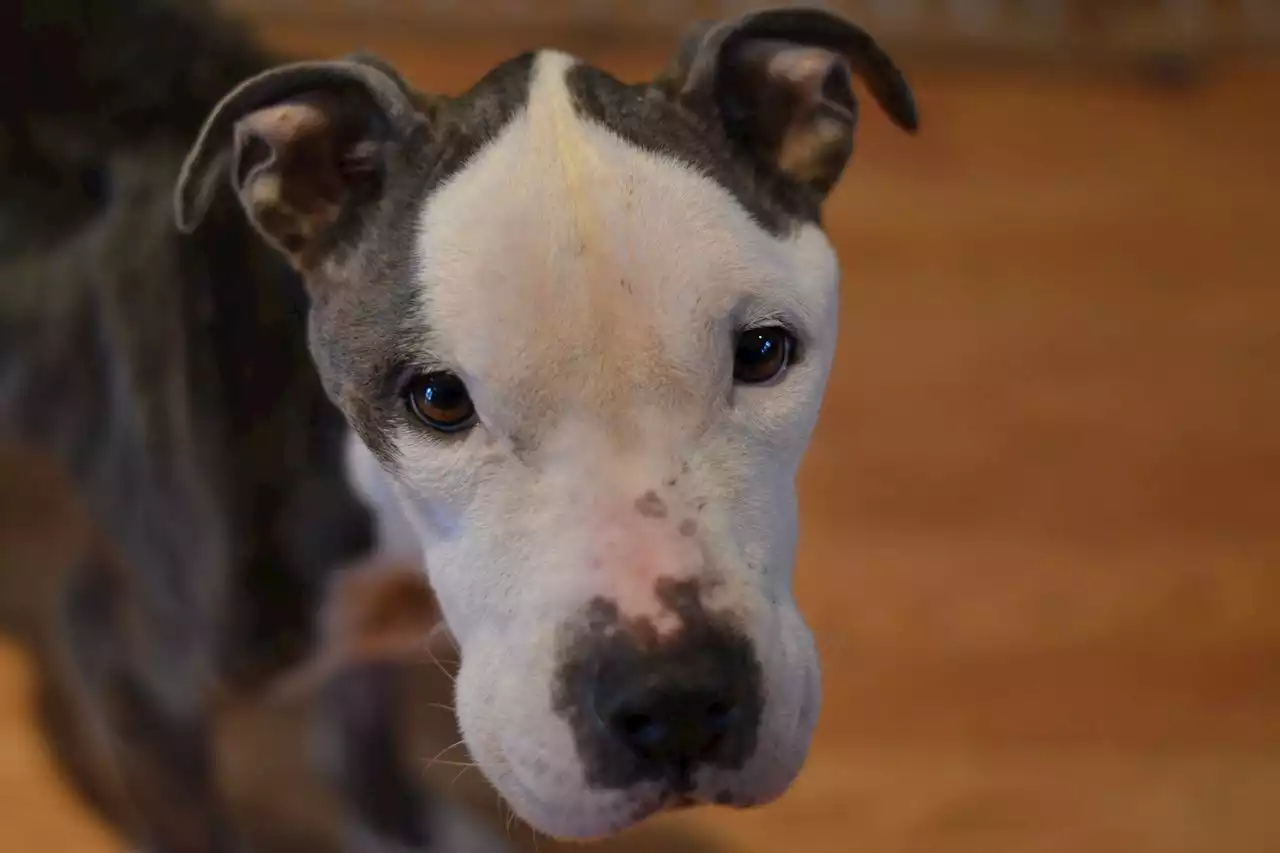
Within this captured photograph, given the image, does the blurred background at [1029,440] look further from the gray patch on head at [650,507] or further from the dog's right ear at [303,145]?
the dog's right ear at [303,145]

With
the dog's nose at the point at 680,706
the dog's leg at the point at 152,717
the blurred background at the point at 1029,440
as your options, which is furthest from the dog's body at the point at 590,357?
the blurred background at the point at 1029,440

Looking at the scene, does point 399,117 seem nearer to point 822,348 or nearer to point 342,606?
point 822,348

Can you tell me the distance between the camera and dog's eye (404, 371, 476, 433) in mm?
1087

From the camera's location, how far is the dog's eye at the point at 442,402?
1087 millimetres

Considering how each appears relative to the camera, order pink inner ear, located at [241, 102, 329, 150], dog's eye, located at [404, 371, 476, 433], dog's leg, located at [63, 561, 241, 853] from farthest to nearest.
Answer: dog's leg, located at [63, 561, 241, 853]
pink inner ear, located at [241, 102, 329, 150]
dog's eye, located at [404, 371, 476, 433]

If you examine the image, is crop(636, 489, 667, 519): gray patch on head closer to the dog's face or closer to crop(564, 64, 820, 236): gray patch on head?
the dog's face

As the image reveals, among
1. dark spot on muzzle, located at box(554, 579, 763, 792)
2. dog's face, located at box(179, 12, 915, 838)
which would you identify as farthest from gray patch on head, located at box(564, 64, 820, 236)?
dark spot on muzzle, located at box(554, 579, 763, 792)

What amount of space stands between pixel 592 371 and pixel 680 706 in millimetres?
270

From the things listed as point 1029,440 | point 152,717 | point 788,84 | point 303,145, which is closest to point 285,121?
point 303,145

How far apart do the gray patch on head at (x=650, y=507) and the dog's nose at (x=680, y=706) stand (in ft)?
0.36

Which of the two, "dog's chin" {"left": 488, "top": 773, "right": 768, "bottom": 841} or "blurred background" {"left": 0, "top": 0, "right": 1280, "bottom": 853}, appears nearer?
"dog's chin" {"left": 488, "top": 773, "right": 768, "bottom": 841}

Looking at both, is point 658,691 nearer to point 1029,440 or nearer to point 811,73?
point 811,73

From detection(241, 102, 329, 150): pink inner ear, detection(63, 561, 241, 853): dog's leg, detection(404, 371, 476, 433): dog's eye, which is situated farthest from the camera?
detection(63, 561, 241, 853): dog's leg

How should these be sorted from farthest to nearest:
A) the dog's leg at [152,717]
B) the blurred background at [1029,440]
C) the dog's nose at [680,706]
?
the blurred background at [1029,440]
the dog's leg at [152,717]
the dog's nose at [680,706]
